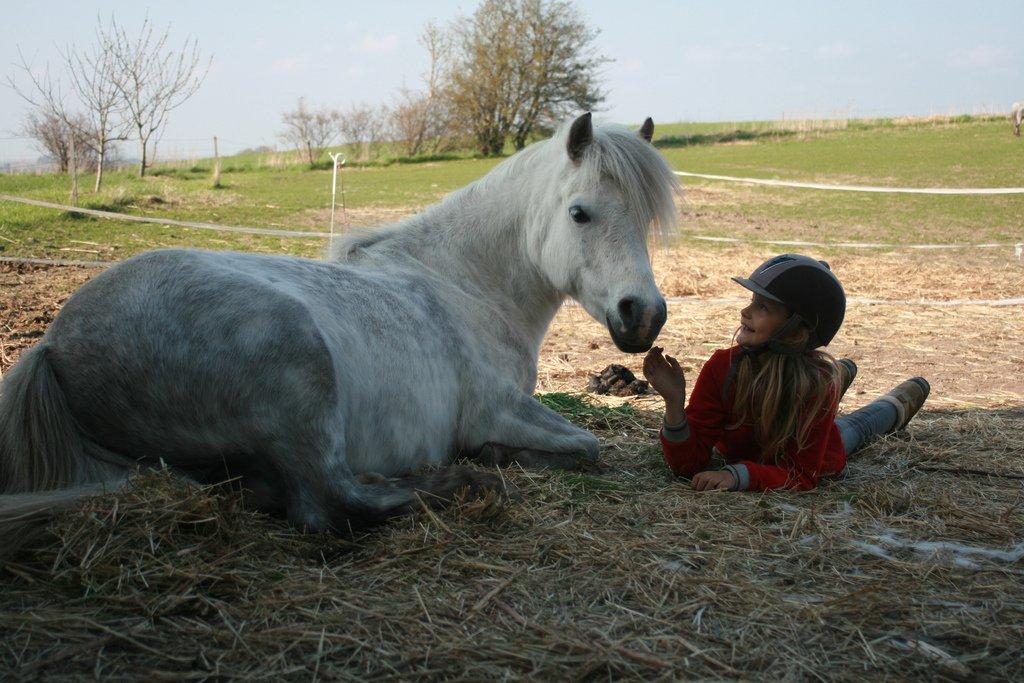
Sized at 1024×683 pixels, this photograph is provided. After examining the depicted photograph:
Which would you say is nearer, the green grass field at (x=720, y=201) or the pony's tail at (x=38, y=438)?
the pony's tail at (x=38, y=438)

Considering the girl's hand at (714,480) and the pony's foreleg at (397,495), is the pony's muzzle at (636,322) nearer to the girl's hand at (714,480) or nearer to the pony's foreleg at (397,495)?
the girl's hand at (714,480)

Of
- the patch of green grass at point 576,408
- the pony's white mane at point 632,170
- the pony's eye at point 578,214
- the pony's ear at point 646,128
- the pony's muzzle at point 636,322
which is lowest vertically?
the patch of green grass at point 576,408

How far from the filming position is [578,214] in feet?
12.5

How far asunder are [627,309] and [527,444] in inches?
29.8

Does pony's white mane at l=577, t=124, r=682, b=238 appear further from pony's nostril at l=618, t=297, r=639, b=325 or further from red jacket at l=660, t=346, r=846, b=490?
red jacket at l=660, t=346, r=846, b=490

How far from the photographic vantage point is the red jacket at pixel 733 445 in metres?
3.44

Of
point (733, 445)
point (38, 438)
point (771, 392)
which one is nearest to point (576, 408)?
point (733, 445)

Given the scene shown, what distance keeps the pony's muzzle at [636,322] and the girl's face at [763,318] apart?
1.17ft

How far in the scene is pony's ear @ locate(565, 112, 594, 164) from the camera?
148 inches

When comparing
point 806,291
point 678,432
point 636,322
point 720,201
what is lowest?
point 678,432

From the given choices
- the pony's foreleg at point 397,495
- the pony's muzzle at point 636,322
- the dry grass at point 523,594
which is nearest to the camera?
the dry grass at point 523,594

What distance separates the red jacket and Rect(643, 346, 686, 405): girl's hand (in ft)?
0.47

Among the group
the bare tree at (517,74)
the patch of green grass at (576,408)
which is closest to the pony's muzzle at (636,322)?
the patch of green grass at (576,408)

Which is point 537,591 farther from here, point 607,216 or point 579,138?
point 579,138
